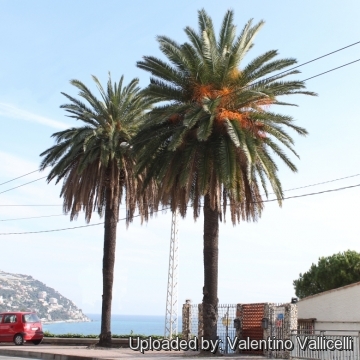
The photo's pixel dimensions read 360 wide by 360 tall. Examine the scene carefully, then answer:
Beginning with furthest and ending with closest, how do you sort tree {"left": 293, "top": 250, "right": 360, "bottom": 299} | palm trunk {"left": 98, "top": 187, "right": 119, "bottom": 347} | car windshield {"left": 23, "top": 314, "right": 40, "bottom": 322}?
1. tree {"left": 293, "top": 250, "right": 360, "bottom": 299}
2. car windshield {"left": 23, "top": 314, "right": 40, "bottom": 322}
3. palm trunk {"left": 98, "top": 187, "right": 119, "bottom": 347}

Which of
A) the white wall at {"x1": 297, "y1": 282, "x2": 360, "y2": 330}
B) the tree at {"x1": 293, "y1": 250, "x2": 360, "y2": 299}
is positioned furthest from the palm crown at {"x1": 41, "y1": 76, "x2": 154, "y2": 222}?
the tree at {"x1": 293, "y1": 250, "x2": 360, "y2": 299}

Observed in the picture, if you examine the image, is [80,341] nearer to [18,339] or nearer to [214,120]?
[18,339]

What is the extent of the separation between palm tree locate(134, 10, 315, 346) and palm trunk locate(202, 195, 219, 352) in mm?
39

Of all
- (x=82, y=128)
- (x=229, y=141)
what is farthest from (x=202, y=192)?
(x=82, y=128)

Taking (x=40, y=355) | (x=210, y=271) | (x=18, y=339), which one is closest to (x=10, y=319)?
(x=18, y=339)

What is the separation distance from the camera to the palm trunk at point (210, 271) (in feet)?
81.9

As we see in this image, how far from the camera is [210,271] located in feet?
82.6

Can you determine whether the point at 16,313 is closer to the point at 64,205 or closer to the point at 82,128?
the point at 64,205

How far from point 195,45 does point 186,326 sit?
12.7m

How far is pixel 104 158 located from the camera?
30016mm

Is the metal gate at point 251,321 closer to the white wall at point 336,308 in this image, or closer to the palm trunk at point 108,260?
the white wall at point 336,308

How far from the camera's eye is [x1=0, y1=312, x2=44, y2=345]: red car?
32719 millimetres

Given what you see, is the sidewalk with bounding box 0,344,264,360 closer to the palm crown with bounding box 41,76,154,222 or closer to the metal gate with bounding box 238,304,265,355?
the metal gate with bounding box 238,304,265,355

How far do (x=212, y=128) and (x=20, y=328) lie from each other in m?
15.6
